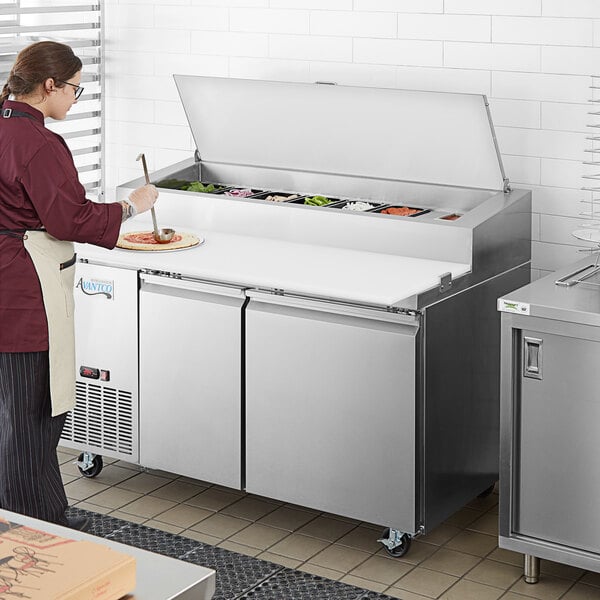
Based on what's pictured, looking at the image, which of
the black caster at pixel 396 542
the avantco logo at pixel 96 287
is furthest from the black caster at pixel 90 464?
the black caster at pixel 396 542

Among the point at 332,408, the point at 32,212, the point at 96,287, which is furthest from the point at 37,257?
the point at 332,408

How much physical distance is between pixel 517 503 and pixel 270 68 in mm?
2175

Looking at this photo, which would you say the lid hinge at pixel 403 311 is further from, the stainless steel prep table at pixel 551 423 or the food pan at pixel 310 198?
the food pan at pixel 310 198

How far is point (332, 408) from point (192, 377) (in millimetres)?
560

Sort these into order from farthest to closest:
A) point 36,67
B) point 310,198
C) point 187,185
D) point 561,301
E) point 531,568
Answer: point 187,185 → point 310,198 → point 531,568 → point 561,301 → point 36,67

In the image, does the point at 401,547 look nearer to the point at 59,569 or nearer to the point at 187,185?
the point at 187,185

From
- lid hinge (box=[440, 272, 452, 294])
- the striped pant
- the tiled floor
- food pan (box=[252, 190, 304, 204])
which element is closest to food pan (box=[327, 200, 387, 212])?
food pan (box=[252, 190, 304, 204])

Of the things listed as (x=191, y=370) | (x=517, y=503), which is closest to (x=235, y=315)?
(x=191, y=370)

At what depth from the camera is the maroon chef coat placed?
10.4 feet

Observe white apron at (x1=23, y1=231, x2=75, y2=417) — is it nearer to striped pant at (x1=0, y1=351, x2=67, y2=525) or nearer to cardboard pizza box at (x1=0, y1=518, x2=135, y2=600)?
striped pant at (x1=0, y1=351, x2=67, y2=525)

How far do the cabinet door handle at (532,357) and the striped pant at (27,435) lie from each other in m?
1.43

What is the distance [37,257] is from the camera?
129 inches

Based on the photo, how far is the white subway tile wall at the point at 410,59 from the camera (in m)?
4.06

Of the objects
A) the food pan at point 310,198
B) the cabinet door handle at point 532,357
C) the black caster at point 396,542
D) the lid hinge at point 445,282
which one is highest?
the food pan at point 310,198
